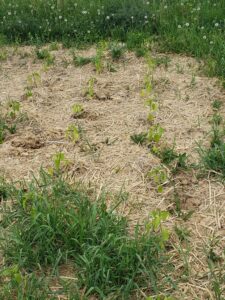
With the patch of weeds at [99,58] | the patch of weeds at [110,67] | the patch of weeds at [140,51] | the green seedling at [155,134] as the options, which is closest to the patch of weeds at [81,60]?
the patch of weeds at [99,58]

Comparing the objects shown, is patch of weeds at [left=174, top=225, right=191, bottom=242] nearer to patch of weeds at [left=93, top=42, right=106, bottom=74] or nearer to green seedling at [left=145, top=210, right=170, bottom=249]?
green seedling at [left=145, top=210, right=170, bottom=249]

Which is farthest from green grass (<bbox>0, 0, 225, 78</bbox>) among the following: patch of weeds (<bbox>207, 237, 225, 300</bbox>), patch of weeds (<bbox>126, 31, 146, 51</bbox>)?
patch of weeds (<bbox>207, 237, 225, 300</bbox>)

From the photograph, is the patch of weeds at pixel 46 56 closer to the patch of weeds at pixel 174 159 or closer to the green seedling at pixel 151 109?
the green seedling at pixel 151 109

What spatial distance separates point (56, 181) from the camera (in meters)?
3.26

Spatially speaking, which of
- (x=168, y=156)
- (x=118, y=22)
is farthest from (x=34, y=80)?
(x=168, y=156)

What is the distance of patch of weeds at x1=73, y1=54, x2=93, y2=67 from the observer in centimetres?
549

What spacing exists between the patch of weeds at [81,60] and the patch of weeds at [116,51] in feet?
0.90

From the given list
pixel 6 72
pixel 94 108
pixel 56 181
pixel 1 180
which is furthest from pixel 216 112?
pixel 6 72

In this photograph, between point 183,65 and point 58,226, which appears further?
point 183,65

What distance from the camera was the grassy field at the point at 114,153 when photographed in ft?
8.65

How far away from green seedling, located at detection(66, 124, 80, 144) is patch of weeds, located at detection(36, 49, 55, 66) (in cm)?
176

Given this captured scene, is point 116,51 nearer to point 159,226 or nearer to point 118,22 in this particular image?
point 118,22

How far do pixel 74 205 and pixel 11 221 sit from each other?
410 mm

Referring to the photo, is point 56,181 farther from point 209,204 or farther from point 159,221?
point 209,204
